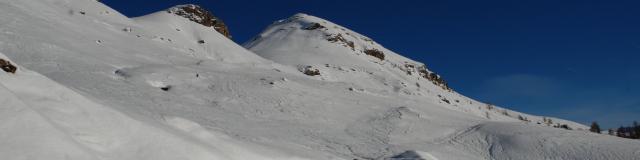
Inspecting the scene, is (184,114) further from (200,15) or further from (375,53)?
(375,53)

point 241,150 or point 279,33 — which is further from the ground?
point 279,33

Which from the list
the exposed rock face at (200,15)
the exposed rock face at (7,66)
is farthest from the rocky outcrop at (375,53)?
the exposed rock face at (7,66)

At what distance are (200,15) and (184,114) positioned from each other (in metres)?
57.9

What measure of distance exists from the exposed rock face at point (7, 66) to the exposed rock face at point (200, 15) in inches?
2637

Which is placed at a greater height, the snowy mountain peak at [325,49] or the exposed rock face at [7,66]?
the snowy mountain peak at [325,49]

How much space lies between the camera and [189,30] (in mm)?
61062

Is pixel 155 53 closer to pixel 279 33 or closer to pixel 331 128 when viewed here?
pixel 331 128

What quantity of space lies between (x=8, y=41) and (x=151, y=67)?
808cm

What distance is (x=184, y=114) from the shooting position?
2386cm

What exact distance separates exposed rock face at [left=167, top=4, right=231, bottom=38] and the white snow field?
2754cm

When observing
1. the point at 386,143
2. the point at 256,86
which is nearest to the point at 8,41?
the point at 256,86

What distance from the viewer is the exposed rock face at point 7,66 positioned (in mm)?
11094

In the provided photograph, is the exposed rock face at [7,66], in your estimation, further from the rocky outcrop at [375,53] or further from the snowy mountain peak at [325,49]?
the rocky outcrop at [375,53]

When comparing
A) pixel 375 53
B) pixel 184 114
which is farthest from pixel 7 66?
pixel 375 53
